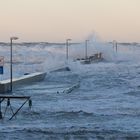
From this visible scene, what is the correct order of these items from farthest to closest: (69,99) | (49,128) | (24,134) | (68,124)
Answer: (69,99) < (68,124) < (49,128) < (24,134)

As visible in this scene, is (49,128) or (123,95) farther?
(123,95)

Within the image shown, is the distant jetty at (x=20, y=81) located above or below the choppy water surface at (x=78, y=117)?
above

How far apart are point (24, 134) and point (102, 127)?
2322mm

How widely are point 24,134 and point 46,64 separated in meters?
53.9

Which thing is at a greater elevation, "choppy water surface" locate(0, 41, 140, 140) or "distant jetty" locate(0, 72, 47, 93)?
"distant jetty" locate(0, 72, 47, 93)

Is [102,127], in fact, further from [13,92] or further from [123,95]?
[13,92]

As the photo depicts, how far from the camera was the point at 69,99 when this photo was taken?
24.2m

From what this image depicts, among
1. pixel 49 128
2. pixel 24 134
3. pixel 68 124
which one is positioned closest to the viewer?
pixel 24 134

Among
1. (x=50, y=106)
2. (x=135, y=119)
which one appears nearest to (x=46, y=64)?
(x=50, y=106)

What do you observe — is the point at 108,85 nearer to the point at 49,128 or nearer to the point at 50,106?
the point at 50,106

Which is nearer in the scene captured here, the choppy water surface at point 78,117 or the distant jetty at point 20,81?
the choppy water surface at point 78,117

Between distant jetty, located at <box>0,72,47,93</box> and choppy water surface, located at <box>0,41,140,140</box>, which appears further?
distant jetty, located at <box>0,72,47,93</box>

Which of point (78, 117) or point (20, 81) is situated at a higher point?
point (20, 81)

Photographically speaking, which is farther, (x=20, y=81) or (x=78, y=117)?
(x=20, y=81)
